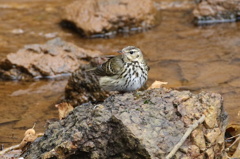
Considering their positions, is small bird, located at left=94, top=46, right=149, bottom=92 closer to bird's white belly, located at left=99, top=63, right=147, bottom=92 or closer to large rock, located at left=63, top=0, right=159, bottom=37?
bird's white belly, located at left=99, top=63, right=147, bottom=92

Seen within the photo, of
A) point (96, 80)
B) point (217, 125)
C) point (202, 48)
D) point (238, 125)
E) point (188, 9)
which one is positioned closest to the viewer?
point (217, 125)

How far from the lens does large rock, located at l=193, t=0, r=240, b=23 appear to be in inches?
432

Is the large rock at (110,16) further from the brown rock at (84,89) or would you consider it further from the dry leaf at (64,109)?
the dry leaf at (64,109)

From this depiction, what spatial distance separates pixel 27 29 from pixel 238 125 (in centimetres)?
700

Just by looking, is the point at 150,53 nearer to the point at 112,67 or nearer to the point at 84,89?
the point at 84,89

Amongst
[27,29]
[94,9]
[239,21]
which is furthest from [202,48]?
[27,29]

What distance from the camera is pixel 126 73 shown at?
561 cm

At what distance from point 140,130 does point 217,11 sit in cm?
742

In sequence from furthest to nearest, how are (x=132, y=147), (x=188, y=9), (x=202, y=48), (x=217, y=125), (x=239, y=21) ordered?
(x=188, y=9), (x=239, y=21), (x=202, y=48), (x=217, y=125), (x=132, y=147)

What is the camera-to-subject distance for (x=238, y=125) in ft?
17.3

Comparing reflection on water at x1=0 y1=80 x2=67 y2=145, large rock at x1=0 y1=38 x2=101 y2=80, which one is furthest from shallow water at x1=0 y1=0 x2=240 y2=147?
large rock at x1=0 y1=38 x2=101 y2=80

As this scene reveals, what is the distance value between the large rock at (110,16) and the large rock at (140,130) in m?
6.21

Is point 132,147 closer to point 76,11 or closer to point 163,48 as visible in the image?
point 163,48

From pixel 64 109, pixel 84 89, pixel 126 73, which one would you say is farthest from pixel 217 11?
pixel 64 109
